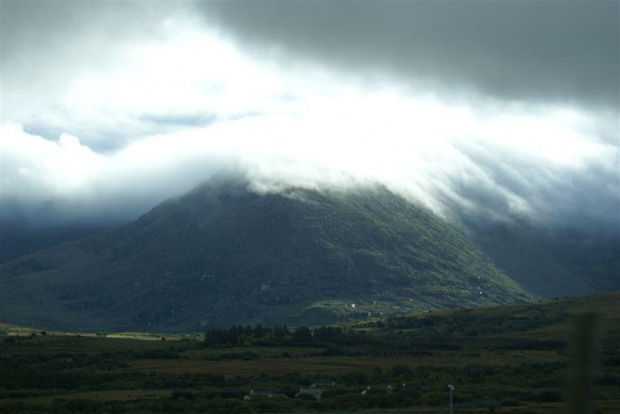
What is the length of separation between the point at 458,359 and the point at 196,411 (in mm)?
72159

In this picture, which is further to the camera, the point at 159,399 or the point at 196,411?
the point at 159,399

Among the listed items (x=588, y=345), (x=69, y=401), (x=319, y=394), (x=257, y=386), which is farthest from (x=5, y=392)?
(x=588, y=345)

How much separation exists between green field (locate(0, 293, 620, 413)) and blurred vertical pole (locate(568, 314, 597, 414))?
1.5 inches

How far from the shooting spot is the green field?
8412cm

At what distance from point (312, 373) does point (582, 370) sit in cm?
11393

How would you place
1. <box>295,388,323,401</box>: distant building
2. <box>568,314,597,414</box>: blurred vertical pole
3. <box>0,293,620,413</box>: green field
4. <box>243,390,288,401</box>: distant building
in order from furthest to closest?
<box>295,388,323,401</box>: distant building
<box>243,390,288,401</box>: distant building
<box>0,293,620,413</box>: green field
<box>568,314,597,414</box>: blurred vertical pole

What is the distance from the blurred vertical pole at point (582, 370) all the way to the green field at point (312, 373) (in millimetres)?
39

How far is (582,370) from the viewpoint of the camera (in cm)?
1241

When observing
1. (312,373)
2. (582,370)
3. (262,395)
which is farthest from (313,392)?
(582,370)

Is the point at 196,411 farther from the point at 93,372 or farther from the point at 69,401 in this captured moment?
the point at 93,372

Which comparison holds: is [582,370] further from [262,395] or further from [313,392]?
[313,392]

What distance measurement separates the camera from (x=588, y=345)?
12305mm

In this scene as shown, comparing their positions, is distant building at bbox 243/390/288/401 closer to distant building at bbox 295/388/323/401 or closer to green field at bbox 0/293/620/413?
green field at bbox 0/293/620/413

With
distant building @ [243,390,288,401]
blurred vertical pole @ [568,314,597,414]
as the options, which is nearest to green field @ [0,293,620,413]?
blurred vertical pole @ [568,314,597,414]
